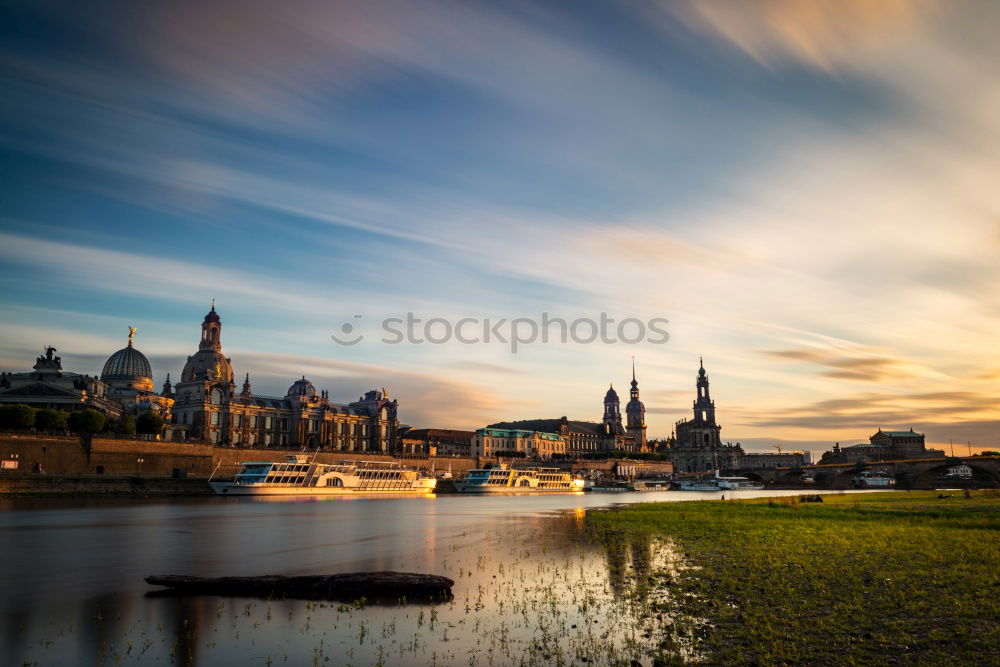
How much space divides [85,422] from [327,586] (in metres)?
92.9

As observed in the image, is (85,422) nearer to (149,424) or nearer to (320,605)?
(149,424)

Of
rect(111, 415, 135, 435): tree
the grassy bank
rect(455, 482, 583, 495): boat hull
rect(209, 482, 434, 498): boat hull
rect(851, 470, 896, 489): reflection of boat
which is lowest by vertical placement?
rect(851, 470, 896, 489): reflection of boat

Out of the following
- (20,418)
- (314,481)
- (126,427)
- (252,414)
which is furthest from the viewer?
(252,414)

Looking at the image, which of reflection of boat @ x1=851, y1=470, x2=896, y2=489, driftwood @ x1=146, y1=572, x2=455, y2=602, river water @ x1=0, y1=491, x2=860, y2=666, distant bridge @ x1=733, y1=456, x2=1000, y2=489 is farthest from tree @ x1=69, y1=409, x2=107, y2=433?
reflection of boat @ x1=851, y1=470, x2=896, y2=489

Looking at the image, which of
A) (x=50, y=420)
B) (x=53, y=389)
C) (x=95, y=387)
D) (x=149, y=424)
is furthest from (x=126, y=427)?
(x=95, y=387)

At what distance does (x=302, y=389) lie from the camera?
7062 inches

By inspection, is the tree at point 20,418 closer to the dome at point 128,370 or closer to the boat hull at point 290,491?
the boat hull at point 290,491

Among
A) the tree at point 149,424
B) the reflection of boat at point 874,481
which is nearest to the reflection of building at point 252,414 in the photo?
the tree at point 149,424

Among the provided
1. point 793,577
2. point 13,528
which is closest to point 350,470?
point 13,528

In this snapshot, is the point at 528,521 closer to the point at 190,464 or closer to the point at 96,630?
the point at 96,630

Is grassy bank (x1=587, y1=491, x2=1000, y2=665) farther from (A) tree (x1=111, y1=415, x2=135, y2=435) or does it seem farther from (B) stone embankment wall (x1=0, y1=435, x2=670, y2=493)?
(A) tree (x1=111, y1=415, x2=135, y2=435)

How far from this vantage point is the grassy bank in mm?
14680

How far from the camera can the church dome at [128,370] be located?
170m

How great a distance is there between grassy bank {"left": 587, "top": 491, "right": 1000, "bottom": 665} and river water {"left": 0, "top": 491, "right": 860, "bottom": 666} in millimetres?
1411
